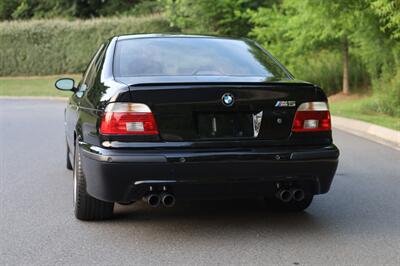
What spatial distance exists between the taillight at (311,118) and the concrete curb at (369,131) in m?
5.37

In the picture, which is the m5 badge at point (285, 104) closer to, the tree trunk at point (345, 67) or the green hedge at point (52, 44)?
the tree trunk at point (345, 67)

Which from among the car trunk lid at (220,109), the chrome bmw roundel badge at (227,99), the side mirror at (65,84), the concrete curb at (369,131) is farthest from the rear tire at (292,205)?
the concrete curb at (369,131)

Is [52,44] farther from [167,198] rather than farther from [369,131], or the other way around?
[167,198]

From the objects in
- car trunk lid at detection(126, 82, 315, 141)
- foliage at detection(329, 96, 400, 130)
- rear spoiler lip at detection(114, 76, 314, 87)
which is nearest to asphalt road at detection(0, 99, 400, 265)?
car trunk lid at detection(126, 82, 315, 141)

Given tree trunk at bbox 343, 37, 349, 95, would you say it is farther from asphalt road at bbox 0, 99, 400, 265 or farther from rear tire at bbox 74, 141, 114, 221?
rear tire at bbox 74, 141, 114, 221

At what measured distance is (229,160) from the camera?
4.70 m

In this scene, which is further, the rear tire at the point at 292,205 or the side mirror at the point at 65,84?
the side mirror at the point at 65,84

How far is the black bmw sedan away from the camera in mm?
4641

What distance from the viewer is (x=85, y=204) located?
535cm

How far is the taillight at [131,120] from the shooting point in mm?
4641

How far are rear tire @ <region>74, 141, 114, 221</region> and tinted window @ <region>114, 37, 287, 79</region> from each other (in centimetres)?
88

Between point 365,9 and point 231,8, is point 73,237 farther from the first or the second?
point 231,8

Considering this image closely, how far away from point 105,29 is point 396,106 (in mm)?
21631

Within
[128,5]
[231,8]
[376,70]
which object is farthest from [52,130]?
[128,5]
